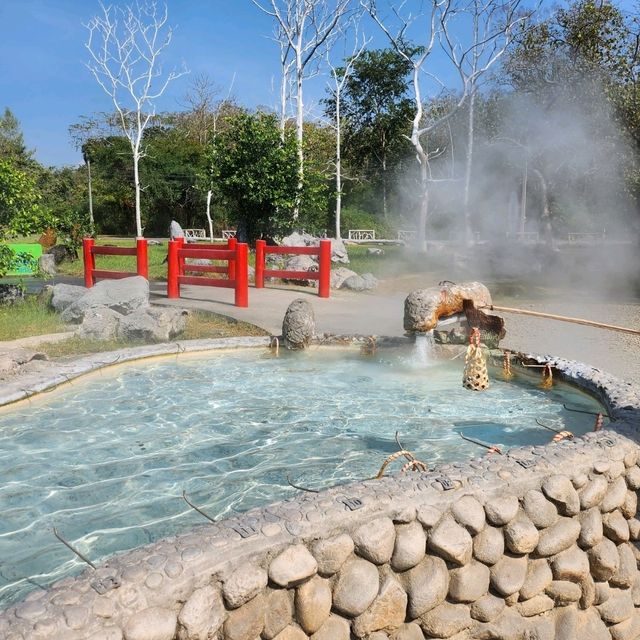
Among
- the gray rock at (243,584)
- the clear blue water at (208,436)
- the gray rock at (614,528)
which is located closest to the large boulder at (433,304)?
the clear blue water at (208,436)

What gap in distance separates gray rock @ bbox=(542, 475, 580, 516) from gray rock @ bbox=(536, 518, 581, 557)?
4cm

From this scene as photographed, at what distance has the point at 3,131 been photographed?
41.9 m

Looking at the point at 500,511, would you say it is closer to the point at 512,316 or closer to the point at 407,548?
the point at 407,548

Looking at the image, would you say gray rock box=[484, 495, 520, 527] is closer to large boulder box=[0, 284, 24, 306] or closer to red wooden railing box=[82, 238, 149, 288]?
large boulder box=[0, 284, 24, 306]

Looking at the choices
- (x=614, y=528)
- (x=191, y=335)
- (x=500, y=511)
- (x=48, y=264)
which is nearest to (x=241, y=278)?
(x=191, y=335)

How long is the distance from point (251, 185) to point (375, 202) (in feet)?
63.9

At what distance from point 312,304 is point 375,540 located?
7358 mm

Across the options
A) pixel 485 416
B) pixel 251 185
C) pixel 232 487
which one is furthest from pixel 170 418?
pixel 251 185

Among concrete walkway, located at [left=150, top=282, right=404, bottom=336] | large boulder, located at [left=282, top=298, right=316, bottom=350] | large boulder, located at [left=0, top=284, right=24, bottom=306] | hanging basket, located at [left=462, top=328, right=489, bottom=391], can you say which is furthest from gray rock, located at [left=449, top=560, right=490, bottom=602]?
large boulder, located at [left=0, top=284, right=24, bottom=306]

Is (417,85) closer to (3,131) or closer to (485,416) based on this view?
(485,416)

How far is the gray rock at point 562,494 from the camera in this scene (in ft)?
8.43

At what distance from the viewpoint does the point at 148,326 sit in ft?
22.8

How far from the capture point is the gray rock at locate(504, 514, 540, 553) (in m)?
2.40

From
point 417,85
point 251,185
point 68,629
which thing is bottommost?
point 68,629
